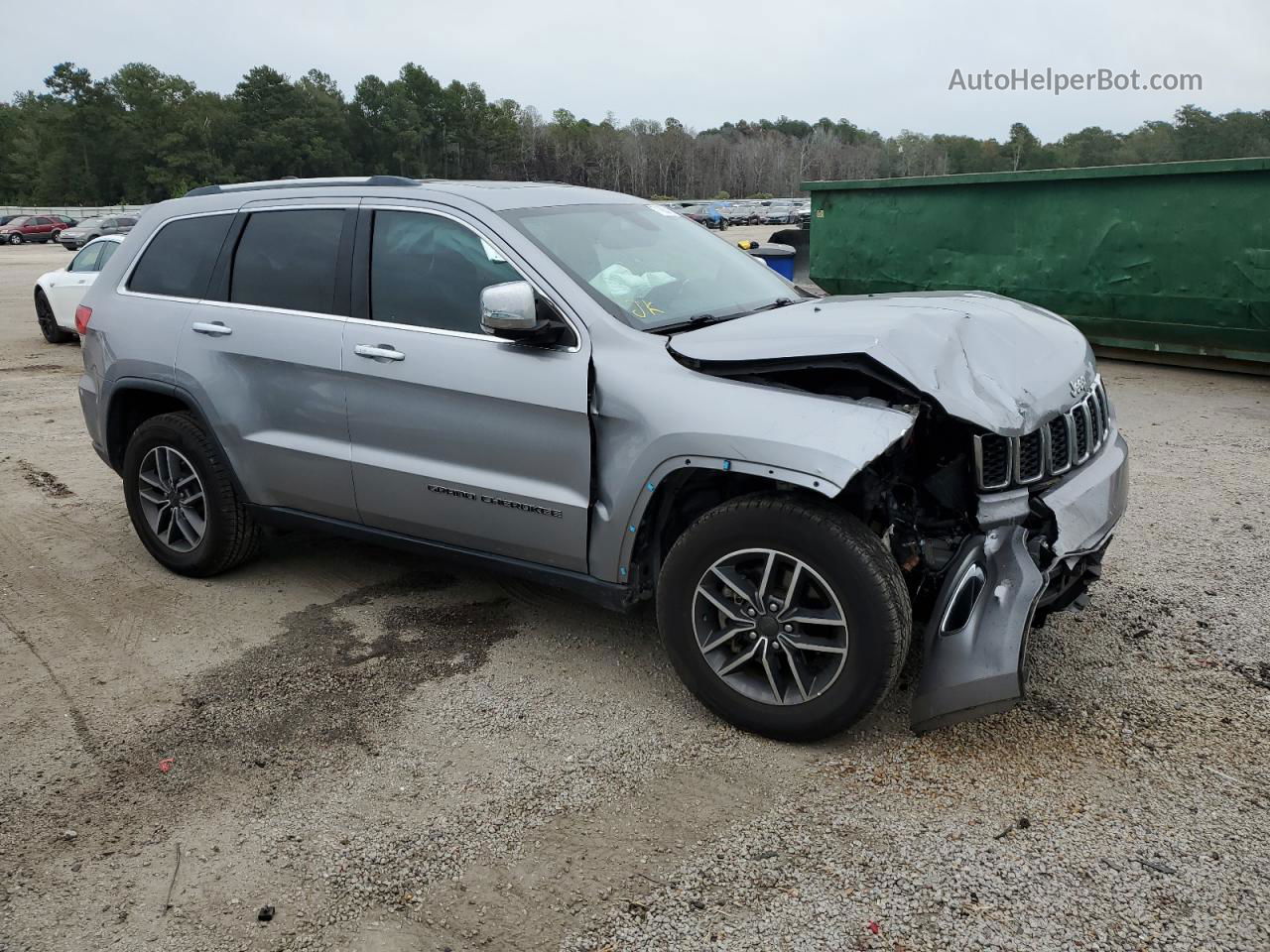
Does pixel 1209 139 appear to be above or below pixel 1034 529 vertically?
above

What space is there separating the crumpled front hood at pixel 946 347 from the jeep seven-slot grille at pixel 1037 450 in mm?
86

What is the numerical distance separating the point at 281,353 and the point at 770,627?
2.51 metres

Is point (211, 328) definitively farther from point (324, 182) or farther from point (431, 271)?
point (431, 271)

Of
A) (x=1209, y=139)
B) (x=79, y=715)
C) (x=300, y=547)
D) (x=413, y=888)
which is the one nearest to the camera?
(x=413, y=888)

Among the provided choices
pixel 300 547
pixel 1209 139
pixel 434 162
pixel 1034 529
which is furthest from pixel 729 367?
pixel 434 162

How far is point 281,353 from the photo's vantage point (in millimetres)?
4414

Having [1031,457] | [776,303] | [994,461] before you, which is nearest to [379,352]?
[776,303]

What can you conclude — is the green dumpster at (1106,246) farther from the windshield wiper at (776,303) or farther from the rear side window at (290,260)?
the rear side window at (290,260)

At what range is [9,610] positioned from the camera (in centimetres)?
476

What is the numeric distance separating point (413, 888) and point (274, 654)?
5.87ft

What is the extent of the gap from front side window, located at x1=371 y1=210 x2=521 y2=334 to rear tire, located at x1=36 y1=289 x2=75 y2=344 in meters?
11.7

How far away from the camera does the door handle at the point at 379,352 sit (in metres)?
4.05

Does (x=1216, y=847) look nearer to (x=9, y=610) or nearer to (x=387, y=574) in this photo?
(x=387, y=574)

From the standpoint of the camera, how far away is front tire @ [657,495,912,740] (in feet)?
10.3
